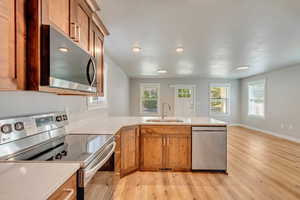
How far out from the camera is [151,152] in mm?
3098

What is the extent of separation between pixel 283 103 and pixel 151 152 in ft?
16.9

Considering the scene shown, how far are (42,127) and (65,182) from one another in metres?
0.86

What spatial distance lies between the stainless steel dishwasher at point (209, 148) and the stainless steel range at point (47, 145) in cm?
171

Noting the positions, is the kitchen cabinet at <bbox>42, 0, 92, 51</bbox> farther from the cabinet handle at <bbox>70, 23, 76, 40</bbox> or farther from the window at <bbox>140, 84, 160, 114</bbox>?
the window at <bbox>140, 84, 160, 114</bbox>

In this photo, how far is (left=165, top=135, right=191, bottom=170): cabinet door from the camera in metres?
3.06

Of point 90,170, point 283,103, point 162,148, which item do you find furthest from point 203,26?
point 283,103

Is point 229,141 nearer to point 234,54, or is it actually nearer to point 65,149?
point 234,54

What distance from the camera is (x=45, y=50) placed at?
106cm

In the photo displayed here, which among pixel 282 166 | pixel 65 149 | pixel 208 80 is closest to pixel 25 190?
pixel 65 149

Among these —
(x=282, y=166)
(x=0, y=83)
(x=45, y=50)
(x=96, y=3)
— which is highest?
(x=96, y=3)

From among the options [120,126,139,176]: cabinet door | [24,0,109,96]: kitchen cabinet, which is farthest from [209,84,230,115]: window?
[24,0,109,96]: kitchen cabinet

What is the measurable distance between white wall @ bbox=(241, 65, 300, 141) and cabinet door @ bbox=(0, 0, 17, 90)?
665 centimetres

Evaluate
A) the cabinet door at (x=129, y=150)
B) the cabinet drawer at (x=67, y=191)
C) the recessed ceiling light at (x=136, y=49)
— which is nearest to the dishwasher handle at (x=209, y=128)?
the cabinet door at (x=129, y=150)

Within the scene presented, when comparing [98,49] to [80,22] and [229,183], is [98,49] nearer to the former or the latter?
[80,22]
